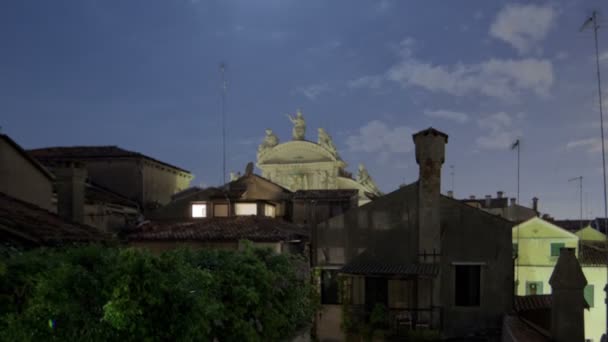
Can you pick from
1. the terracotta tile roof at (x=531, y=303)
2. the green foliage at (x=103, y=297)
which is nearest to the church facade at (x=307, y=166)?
the terracotta tile roof at (x=531, y=303)

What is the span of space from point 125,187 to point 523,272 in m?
24.6

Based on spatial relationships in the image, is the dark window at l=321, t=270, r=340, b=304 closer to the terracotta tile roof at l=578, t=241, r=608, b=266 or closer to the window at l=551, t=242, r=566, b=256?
the terracotta tile roof at l=578, t=241, r=608, b=266

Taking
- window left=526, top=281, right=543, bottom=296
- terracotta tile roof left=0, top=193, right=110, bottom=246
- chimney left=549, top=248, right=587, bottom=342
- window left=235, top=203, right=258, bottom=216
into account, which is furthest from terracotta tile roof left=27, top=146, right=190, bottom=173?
chimney left=549, top=248, right=587, bottom=342

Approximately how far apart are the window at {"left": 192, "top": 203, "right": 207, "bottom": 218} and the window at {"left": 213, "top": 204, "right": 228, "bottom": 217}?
0.70 m

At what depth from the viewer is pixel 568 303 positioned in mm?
14477

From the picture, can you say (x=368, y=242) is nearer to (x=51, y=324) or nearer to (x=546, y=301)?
(x=546, y=301)

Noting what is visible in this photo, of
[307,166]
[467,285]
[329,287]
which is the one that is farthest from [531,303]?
[307,166]

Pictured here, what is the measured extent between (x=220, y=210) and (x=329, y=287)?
35.6 feet

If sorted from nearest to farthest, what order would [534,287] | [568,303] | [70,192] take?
Result: [568,303] → [70,192] → [534,287]

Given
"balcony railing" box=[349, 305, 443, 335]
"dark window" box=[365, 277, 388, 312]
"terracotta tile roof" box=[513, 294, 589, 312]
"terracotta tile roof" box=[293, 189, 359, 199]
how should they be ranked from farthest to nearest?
"terracotta tile roof" box=[293, 189, 359, 199] → "terracotta tile roof" box=[513, 294, 589, 312] → "dark window" box=[365, 277, 388, 312] → "balcony railing" box=[349, 305, 443, 335]

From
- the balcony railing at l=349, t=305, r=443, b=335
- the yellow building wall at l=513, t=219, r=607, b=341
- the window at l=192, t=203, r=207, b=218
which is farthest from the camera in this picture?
the yellow building wall at l=513, t=219, r=607, b=341

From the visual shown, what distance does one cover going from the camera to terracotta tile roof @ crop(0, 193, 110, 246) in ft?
32.3

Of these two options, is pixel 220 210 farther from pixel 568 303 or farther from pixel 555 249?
pixel 555 249

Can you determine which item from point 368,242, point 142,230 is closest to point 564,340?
point 368,242
